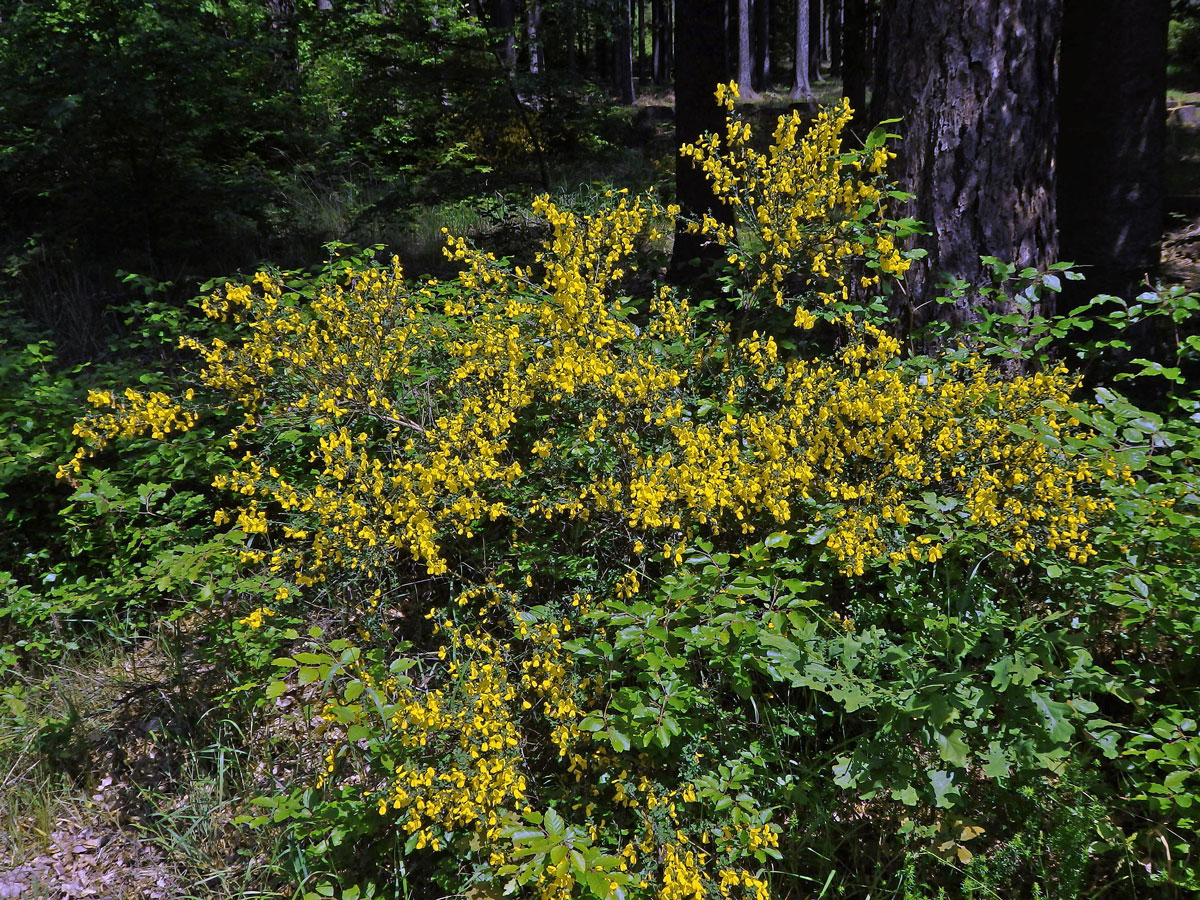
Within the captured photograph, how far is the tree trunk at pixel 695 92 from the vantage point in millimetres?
5090

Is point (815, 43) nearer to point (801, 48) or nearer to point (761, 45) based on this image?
point (761, 45)

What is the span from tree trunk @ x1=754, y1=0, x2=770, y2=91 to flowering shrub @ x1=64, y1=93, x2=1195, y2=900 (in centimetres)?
2473

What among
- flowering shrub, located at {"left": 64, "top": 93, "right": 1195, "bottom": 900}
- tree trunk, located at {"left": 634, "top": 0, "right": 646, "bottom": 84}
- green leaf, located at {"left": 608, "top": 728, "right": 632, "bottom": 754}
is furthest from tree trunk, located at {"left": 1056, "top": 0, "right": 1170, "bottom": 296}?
tree trunk, located at {"left": 634, "top": 0, "right": 646, "bottom": 84}

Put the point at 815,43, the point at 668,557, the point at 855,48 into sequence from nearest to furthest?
1. the point at 668,557
2. the point at 855,48
3. the point at 815,43

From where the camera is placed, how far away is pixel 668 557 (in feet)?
7.65

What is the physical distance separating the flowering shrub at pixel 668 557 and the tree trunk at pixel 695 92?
2155 mm

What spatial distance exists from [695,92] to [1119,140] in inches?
99.2

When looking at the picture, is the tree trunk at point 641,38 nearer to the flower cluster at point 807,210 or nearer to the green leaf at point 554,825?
the flower cluster at point 807,210

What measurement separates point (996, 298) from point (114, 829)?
3.83 m

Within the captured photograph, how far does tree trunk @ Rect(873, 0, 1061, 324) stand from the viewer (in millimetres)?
2979

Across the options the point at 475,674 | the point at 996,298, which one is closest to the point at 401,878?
the point at 475,674

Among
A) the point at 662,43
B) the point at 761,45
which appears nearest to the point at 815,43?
the point at 761,45

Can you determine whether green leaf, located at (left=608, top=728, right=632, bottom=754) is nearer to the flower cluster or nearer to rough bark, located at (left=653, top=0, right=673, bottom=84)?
the flower cluster

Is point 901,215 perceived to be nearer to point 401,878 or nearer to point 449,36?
point 401,878
